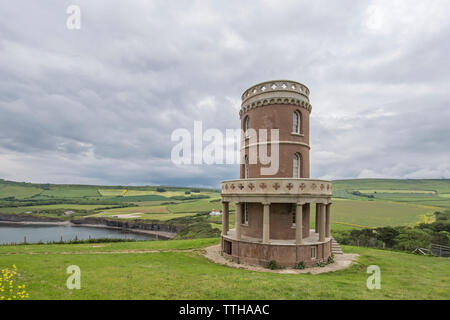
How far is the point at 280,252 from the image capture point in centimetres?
1775

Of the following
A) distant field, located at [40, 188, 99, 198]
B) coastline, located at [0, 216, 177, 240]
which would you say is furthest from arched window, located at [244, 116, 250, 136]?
distant field, located at [40, 188, 99, 198]

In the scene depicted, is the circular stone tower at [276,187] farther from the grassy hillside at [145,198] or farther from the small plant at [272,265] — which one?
the grassy hillside at [145,198]

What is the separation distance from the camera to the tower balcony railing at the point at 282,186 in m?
17.9

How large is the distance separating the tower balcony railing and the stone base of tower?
4.03 m

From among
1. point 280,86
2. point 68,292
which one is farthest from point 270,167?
point 68,292

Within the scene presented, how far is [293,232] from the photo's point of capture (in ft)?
64.8

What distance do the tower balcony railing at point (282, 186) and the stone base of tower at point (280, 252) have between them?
158 inches

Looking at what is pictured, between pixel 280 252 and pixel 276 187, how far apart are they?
5.03 m

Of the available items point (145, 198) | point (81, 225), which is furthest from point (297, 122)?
point (145, 198)

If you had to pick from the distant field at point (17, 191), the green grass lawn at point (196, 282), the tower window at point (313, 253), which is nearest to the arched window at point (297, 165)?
the tower window at point (313, 253)

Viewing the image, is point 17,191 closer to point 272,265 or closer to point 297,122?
point 272,265

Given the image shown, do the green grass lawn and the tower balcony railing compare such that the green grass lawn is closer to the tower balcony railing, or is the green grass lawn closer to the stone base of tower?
the stone base of tower

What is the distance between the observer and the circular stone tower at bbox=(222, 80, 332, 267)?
58.9 feet
